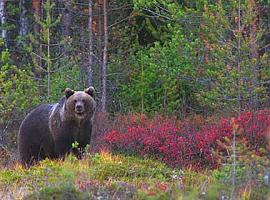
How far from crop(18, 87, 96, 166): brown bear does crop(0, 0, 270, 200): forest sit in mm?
447

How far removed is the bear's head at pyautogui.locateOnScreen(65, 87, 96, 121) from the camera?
12.0 meters

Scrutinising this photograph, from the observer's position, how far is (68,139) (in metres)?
11.9

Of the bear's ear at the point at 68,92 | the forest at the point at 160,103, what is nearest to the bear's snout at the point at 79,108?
the bear's ear at the point at 68,92

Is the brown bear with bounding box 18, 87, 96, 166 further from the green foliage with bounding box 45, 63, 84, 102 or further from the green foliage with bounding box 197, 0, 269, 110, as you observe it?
the green foliage with bounding box 45, 63, 84, 102

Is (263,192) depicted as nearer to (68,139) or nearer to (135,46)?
(68,139)

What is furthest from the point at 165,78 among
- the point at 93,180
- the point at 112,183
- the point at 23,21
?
the point at 112,183

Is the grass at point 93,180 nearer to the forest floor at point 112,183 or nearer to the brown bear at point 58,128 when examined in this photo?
the forest floor at point 112,183

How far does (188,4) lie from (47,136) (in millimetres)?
8784

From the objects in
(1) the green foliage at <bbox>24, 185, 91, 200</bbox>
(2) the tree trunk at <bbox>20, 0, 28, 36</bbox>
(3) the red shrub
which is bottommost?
(3) the red shrub

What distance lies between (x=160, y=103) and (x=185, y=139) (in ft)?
20.2

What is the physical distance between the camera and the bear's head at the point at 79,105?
12001 millimetres

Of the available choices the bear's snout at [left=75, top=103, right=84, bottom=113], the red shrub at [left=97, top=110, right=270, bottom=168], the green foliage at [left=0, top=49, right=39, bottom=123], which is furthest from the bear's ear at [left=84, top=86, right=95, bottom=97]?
the green foliage at [left=0, top=49, right=39, bottom=123]

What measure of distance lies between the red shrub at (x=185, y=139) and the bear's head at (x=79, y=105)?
1624mm

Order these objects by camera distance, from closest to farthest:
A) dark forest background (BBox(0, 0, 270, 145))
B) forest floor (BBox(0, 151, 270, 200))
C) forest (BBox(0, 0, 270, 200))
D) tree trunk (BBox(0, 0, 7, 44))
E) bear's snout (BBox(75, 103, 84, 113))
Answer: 1. forest floor (BBox(0, 151, 270, 200))
2. forest (BBox(0, 0, 270, 200))
3. bear's snout (BBox(75, 103, 84, 113))
4. dark forest background (BBox(0, 0, 270, 145))
5. tree trunk (BBox(0, 0, 7, 44))
